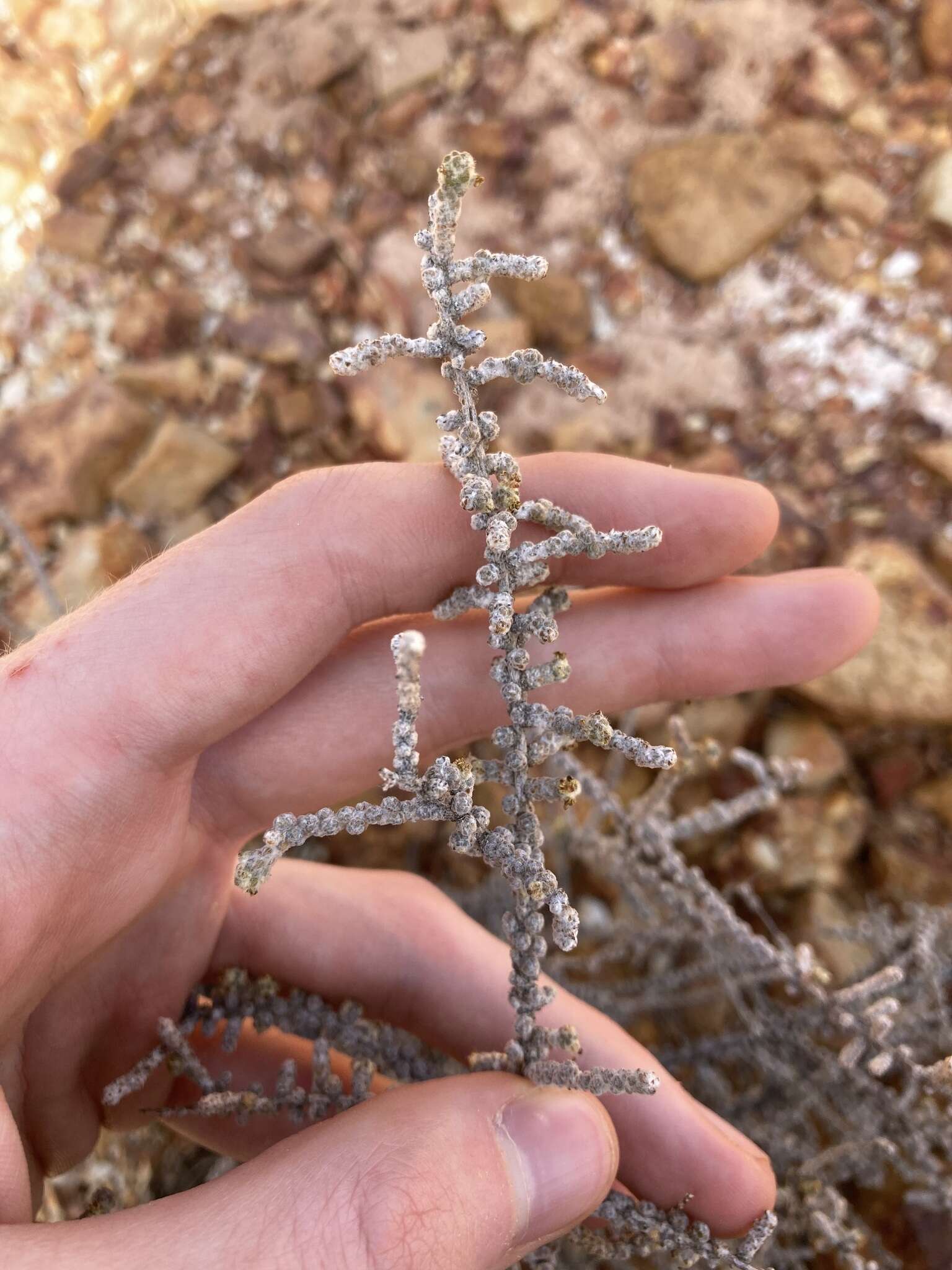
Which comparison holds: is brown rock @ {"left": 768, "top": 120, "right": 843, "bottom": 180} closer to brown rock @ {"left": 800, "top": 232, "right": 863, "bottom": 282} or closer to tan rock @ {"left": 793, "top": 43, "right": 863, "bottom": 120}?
tan rock @ {"left": 793, "top": 43, "right": 863, "bottom": 120}

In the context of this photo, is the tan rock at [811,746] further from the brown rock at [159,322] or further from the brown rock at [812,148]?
the brown rock at [159,322]

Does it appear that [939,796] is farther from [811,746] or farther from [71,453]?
[71,453]

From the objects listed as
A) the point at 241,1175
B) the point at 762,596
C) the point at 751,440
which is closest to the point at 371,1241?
the point at 241,1175

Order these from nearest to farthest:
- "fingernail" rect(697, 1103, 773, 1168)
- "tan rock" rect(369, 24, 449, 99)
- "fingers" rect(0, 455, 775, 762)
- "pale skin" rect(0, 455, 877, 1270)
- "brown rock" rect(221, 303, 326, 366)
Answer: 1. "pale skin" rect(0, 455, 877, 1270)
2. "fingers" rect(0, 455, 775, 762)
3. "fingernail" rect(697, 1103, 773, 1168)
4. "brown rock" rect(221, 303, 326, 366)
5. "tan rock" rect(369, 24, 449, 99)

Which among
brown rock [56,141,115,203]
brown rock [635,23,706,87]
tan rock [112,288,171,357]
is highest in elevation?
brown rock [56,141,115,203]

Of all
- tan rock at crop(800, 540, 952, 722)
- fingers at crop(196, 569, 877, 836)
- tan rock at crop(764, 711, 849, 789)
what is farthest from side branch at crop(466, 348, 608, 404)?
tan rock at crop(764, 711, 849, 789)

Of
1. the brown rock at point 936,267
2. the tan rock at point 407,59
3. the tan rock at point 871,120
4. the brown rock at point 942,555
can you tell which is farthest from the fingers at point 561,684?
the tan rock at point 407,59

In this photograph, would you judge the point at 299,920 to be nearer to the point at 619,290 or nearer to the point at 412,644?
the point at 412,644
